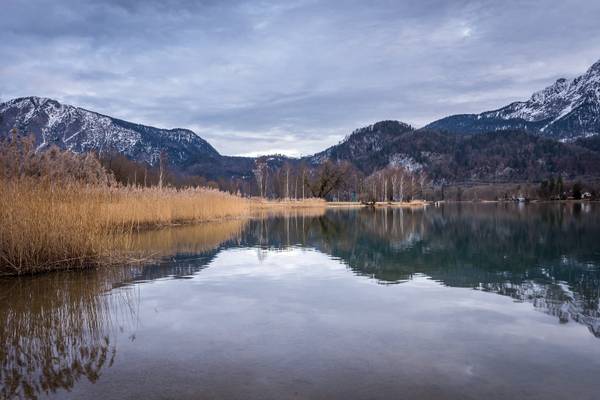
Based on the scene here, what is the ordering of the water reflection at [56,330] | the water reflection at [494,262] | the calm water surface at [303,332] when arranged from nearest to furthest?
the calm water surface at [303,332], the water reflection at [56,330], the water reflection at [494,262]

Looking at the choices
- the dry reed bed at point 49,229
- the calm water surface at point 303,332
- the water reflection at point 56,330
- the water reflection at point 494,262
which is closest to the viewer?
the calm water surface at point 303,332

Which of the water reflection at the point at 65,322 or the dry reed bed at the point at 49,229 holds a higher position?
the dry reed bed at the point at 49,229

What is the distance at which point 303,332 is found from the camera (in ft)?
17.8

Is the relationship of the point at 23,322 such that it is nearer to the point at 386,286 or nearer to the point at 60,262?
the point at 60,262

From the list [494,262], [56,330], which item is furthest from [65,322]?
[494,262]

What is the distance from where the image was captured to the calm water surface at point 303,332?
12.6ft

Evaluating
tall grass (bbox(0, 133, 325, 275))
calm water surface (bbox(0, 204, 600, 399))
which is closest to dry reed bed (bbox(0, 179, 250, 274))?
tall grass (bbox(0, 133, 325, 275))

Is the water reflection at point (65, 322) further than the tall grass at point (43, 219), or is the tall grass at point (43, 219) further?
the tall grass at point (43, 219)

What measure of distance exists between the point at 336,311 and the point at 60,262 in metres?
6.21

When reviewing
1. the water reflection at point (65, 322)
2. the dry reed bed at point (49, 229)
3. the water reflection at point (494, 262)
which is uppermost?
the dry reed bed at point (49, 229)

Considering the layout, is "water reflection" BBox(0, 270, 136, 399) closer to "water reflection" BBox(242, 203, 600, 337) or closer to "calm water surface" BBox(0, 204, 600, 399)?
"calm water surface" BBox(0, 204, 600, 399)

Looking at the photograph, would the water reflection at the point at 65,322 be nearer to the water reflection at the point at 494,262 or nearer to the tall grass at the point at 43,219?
the tall grass at the point at 43,219

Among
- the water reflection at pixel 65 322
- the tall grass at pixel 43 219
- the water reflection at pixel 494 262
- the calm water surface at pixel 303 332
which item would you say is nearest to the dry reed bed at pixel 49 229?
the tall grass at pixel 43 219

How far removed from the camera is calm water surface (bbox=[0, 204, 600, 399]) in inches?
152
